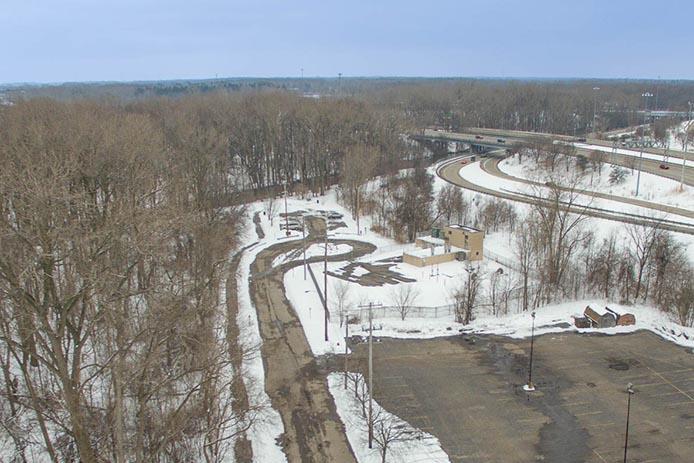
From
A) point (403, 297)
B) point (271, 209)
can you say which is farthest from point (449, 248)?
point (271, 209)

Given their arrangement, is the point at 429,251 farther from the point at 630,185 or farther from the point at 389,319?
the point at 630,185

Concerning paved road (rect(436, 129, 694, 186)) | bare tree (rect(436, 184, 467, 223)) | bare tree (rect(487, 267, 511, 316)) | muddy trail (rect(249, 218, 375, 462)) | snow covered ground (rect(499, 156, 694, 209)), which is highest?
paved road (rect(436, 129, 694, 186))

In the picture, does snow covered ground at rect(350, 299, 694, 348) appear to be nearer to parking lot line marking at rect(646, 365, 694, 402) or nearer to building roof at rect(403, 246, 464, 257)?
parking lot line marking at rect(646, 365, 694, 402)

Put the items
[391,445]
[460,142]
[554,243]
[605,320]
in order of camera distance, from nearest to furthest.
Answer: [391,445], [605,320], [554,243], [460,142]

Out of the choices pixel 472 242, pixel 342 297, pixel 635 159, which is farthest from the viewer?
pixel 635 159

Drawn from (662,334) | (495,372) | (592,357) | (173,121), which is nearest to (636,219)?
(662,334)

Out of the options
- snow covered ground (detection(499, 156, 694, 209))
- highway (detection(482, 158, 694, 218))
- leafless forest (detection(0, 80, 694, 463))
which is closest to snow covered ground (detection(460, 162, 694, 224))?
highway (detection(482, 158, 694, 218))
